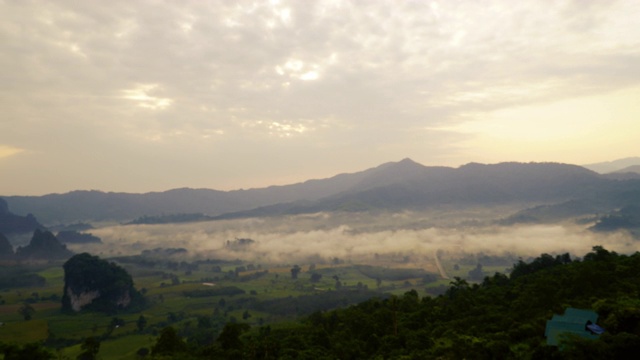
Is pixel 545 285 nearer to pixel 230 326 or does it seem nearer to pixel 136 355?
pixel 230 326

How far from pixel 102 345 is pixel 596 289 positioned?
20544 cm

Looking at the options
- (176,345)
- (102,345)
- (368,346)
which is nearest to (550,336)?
(368,346)

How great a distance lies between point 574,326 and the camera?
161 ft

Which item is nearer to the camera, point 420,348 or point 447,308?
point 420,348

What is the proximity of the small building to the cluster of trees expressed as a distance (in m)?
1.37

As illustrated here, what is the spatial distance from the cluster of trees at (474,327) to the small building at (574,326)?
4.49ft

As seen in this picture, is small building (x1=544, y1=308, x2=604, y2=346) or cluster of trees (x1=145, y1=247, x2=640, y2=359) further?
cluster of trees (x1=145, y1=247, x2=640, y2=359)

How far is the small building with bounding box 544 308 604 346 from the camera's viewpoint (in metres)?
48.2

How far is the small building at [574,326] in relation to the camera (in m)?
48.2

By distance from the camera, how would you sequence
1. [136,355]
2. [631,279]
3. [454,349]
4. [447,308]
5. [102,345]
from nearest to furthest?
[454,349]
[631,279]
[447,308]
[136,355]
[102,345]

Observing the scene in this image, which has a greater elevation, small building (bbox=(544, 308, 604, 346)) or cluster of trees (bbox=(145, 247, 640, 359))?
small building (bbox=(544, 308, 604, 346))

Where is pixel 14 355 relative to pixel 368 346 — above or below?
above

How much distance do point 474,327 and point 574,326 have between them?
73.8ft

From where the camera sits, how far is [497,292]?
92.9 metres
